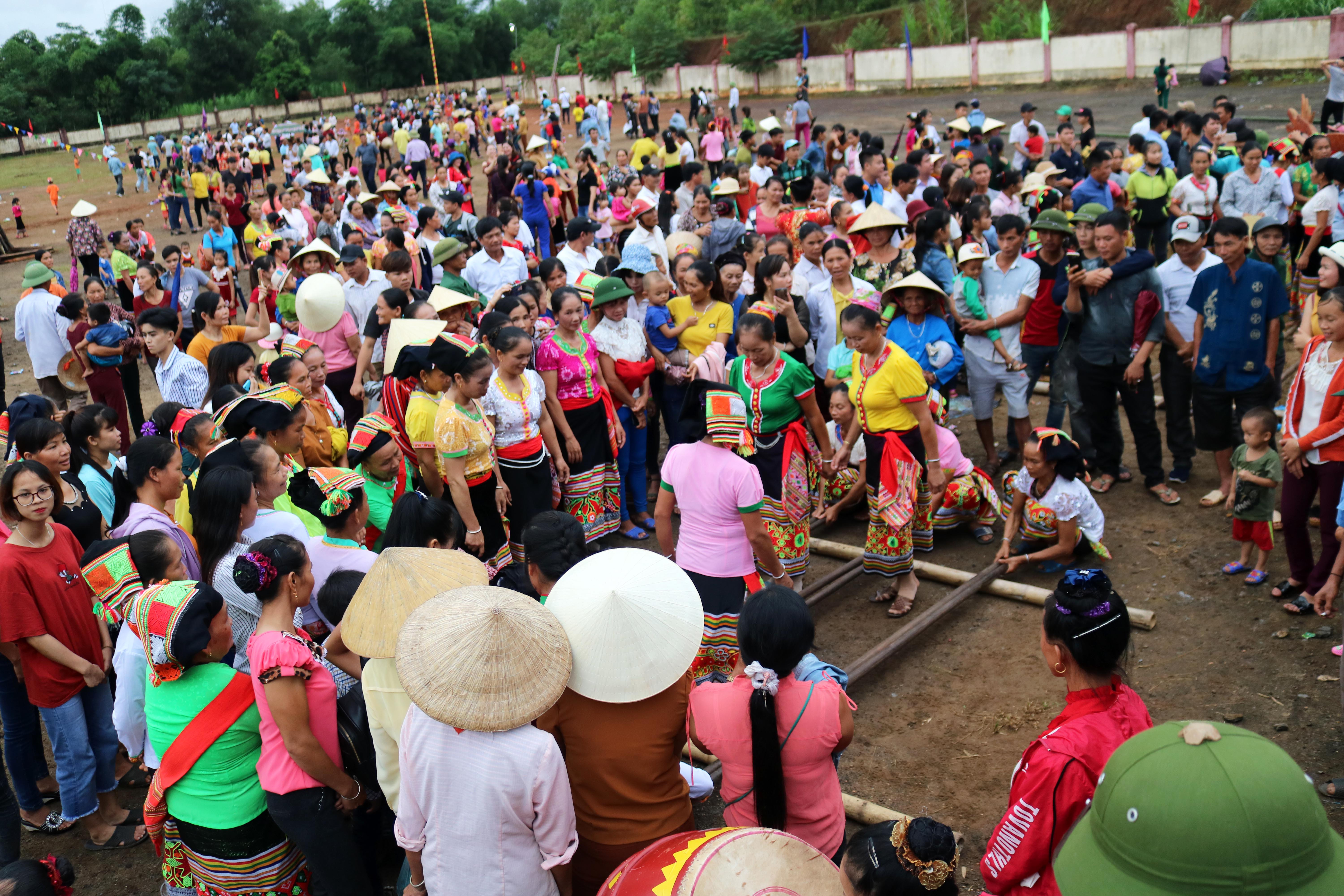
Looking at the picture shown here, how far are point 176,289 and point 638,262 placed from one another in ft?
17.2

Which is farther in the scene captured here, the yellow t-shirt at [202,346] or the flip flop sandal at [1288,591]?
the yellow t-shirt at [202,346]

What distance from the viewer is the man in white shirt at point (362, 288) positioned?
7859 millimetres

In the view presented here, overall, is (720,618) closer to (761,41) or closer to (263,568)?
(263,568)

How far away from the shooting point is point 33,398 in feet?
17.5

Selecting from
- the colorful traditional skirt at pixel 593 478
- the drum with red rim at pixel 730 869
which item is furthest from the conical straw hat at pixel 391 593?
the colorful traditional skirt at pixel 593 478

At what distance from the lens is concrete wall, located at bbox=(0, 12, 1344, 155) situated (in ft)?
81.6

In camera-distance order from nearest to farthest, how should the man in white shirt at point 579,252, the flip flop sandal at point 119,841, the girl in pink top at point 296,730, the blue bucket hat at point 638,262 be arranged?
the girl in pink top at point 296,730
the flip flop sandal at point 119,841
the blue bucket hat at point 638,262
the man in white shirt at point 579,252

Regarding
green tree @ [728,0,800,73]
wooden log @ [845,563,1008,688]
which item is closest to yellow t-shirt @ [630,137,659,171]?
wooden log @ [845,563,1008,688]

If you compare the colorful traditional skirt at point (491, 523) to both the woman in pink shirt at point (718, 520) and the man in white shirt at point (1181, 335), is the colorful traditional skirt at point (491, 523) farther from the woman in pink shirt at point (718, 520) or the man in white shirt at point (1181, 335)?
the man in white shirt at point (1181, 335)

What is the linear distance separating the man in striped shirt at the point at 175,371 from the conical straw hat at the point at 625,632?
479 cm

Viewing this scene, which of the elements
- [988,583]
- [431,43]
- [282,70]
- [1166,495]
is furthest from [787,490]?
[282,70]

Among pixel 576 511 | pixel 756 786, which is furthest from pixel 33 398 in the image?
pixel 756 786

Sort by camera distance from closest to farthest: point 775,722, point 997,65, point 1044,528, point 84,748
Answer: point 775,722 < point 84,748 < point 1044,528 < point 997,65

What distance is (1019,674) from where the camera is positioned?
506cm
